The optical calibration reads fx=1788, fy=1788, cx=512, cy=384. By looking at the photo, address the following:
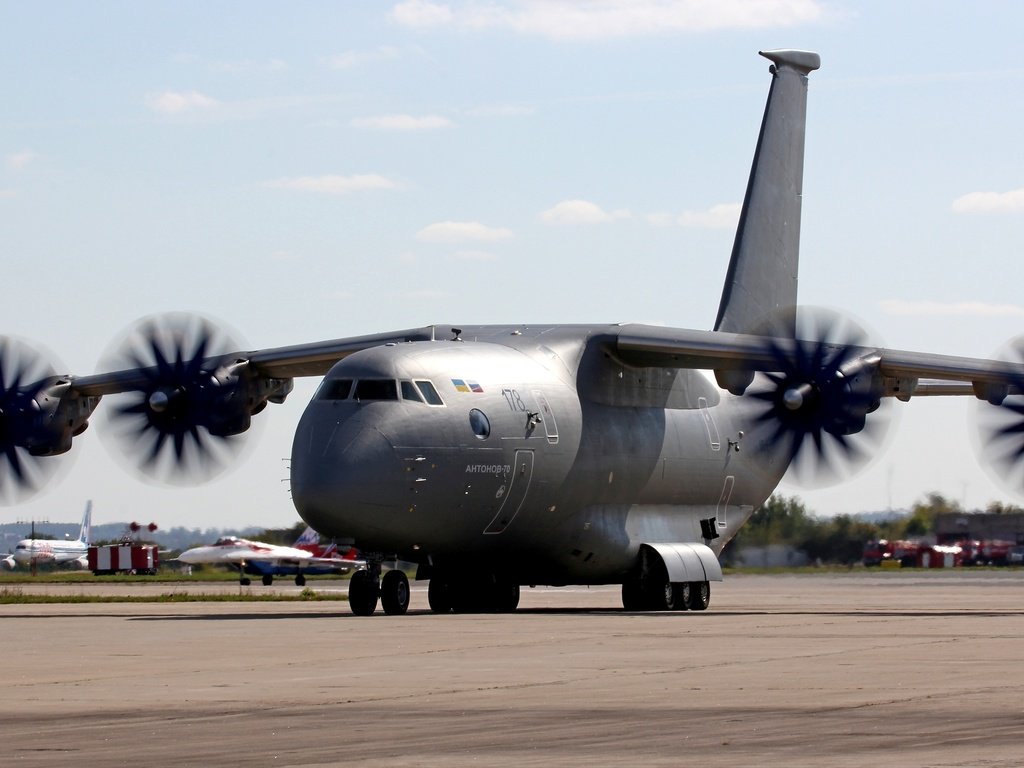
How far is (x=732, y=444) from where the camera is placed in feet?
118

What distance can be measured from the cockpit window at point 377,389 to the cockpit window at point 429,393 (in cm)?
46

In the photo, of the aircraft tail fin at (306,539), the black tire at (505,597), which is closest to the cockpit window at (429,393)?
the black tire at (505,597)

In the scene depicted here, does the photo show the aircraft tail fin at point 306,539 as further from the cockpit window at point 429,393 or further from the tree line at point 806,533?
the cockpit window at point 429,393

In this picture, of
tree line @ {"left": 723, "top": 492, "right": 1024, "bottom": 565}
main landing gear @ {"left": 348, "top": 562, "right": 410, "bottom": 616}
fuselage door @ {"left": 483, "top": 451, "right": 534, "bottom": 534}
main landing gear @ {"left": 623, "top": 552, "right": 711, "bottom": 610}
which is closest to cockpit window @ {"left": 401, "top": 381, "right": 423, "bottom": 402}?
fuselage door @ {"left": 483, "top": 451, "right": 534, "bottom": 534}

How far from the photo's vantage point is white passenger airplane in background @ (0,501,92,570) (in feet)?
330

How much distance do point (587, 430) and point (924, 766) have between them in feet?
71.4

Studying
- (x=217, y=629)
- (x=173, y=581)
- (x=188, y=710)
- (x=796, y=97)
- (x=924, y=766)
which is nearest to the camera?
(x=924, y=766)

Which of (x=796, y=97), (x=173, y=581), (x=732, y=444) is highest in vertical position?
(x=796, y=97)

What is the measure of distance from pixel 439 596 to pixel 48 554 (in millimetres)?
77808

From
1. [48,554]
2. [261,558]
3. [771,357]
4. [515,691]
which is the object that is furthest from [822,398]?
[48,554]

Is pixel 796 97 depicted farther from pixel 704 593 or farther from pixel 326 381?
pixel 326 381

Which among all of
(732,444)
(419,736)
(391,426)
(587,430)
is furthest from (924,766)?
(732,444)

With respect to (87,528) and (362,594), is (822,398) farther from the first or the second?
(87,528)

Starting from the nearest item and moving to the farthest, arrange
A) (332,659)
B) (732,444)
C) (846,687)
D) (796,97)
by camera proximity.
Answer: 1. (846,687)
2. (332,659)
3. (732,444)
4. (796,97)
